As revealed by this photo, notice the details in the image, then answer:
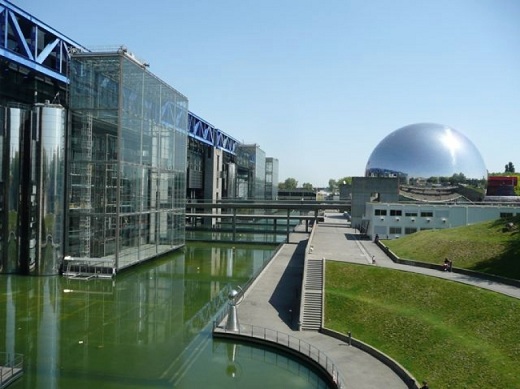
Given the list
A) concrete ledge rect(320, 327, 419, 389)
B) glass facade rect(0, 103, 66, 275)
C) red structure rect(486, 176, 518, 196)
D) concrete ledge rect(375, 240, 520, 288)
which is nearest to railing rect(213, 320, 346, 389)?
concrete ledge rect(320, 327, 419, 389)

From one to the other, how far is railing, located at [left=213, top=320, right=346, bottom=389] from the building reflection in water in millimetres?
2619

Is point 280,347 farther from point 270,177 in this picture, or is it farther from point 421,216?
point 270,177

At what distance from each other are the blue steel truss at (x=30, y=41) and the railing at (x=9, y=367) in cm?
2893

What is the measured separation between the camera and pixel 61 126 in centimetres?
4272

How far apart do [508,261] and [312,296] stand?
14152 mm

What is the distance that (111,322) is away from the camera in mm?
29141

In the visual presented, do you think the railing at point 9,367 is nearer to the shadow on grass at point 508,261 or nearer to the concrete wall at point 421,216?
the shadow on grass at point 508,261

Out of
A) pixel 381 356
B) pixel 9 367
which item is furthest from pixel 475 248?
pixel 9 367

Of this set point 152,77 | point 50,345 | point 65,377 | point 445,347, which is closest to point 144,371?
point 65,377

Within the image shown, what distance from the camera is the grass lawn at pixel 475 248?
32656mm

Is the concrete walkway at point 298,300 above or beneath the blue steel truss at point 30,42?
beneath

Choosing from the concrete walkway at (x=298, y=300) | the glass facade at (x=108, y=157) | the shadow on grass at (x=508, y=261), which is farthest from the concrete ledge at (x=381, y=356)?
the glass facade at (x=108, y=157)

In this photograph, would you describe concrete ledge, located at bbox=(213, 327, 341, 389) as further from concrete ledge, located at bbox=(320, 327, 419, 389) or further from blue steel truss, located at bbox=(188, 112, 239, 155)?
blue steel truss, located at bbox=(188, 112, 239, 155)

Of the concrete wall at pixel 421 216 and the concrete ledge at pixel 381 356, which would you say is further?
the concrete wall at pixel 421 216
